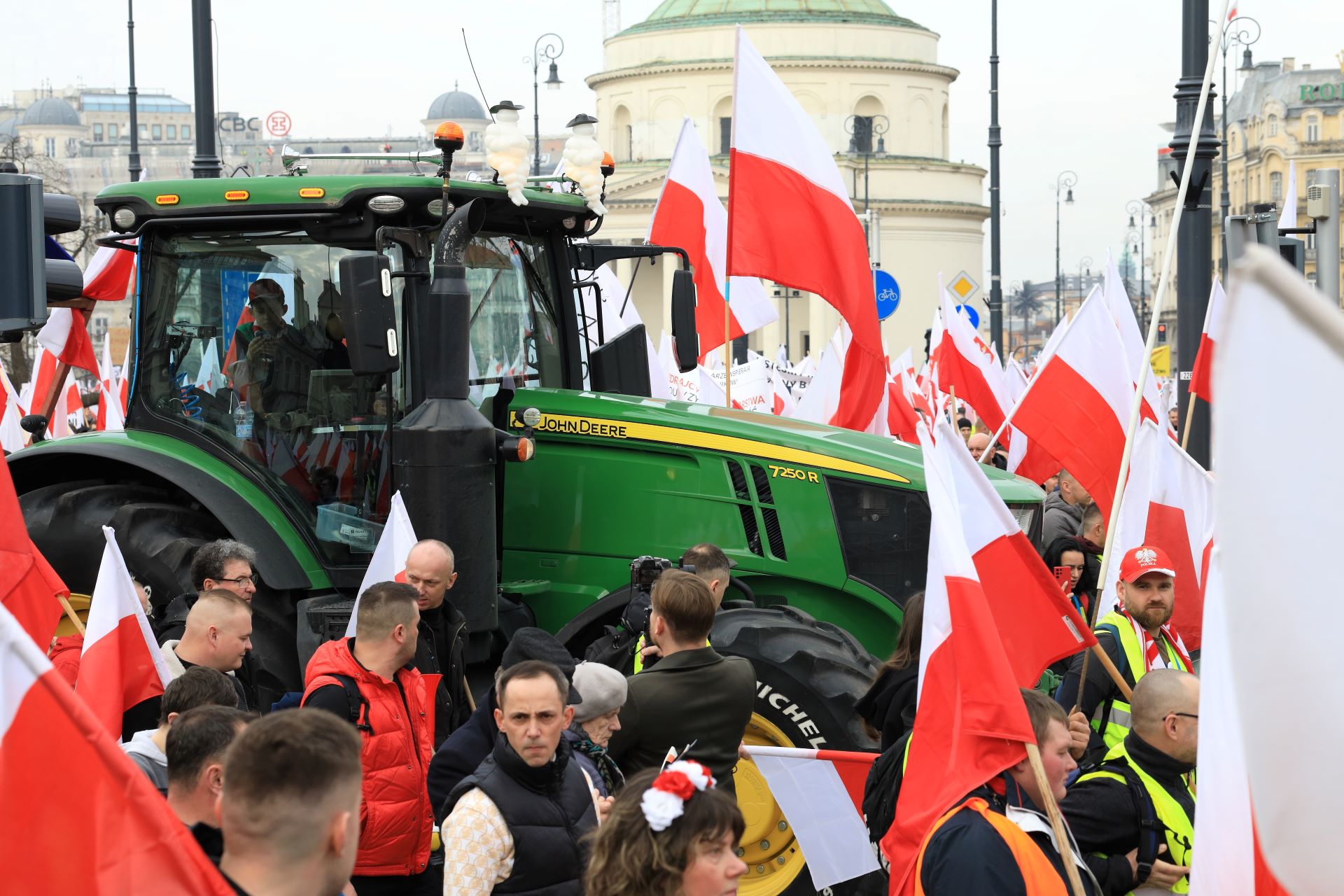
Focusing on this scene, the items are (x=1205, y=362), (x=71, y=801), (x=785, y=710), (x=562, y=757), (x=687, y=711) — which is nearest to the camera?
(x=71, y=801)

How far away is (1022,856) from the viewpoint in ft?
12.6

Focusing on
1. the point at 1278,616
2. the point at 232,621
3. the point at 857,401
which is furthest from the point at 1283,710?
the point at 857,401

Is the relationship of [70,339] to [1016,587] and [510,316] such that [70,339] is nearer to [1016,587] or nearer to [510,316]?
[510,316]

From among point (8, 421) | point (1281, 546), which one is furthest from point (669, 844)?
point (8, 421)

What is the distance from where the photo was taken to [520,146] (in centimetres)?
694

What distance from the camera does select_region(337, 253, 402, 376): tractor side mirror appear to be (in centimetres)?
620

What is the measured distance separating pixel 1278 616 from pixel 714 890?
1465mm

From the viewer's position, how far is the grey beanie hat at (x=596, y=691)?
479cm

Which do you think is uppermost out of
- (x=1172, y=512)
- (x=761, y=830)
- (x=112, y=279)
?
(x=112, y=279)

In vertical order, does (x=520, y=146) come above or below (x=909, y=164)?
below

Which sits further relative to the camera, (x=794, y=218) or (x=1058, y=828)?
(x=794, y=218)

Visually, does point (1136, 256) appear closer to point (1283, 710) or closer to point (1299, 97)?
point (1299, 97)

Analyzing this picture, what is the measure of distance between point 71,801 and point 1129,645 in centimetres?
409

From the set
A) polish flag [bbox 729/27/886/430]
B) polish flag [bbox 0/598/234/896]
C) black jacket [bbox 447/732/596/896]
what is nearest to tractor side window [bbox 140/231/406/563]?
polish flag [bbox 729/27/886/430]
